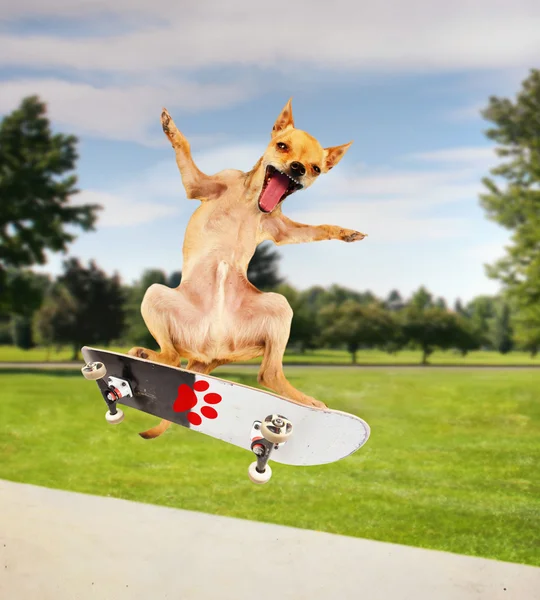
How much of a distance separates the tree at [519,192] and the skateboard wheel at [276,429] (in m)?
13.1

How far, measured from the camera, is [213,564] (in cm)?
736

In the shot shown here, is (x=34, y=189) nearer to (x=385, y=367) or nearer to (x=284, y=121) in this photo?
(x=385, y=367)

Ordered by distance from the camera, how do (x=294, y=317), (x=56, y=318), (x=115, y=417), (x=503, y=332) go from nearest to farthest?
(x=115, y=417), (x=294, y=317), (x=56, y=318), (x=503, y=332)

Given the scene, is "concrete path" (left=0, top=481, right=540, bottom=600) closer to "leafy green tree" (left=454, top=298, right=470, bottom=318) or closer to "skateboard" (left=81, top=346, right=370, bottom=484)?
"skateboard" (left=81, top=346, right=370, bottom=484)

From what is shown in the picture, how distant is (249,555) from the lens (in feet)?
25.0

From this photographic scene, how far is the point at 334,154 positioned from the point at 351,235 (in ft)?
0.87

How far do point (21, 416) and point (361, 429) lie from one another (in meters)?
12.7

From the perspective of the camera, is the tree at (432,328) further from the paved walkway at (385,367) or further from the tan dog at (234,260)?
the tan dog at (234,260)

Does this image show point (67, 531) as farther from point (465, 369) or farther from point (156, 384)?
point (465, 369)

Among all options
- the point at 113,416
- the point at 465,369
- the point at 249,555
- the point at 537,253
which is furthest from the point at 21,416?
the point at 113,416

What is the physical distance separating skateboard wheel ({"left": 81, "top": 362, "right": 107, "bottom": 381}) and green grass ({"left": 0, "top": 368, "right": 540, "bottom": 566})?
7.32 meters

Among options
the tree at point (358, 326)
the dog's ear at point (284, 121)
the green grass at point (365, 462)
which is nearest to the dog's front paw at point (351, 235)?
the dog's ear at point (284, 121)

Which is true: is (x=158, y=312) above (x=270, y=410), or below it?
above

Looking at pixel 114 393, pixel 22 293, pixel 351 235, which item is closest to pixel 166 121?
pixel 351 235
